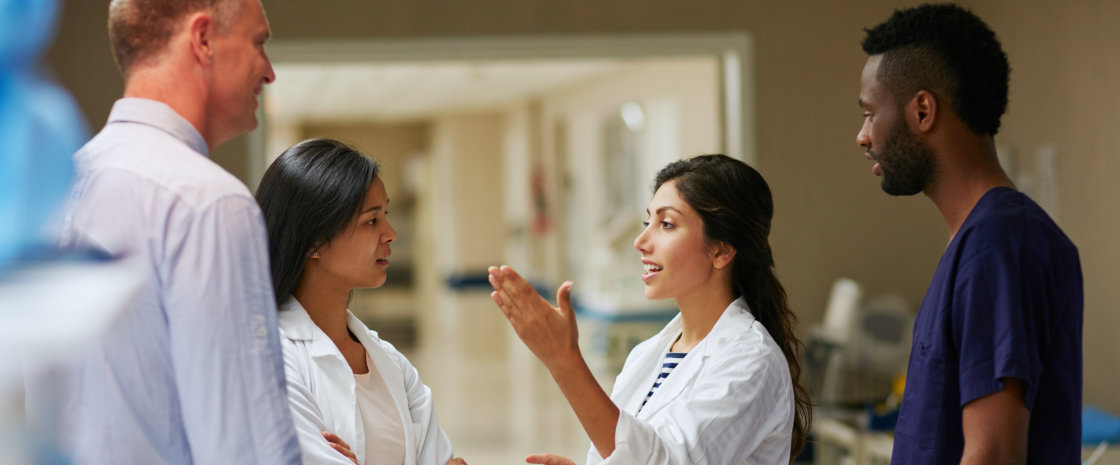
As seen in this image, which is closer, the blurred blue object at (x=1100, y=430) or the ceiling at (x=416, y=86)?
the blurred blue object at (x=1100, y=430)

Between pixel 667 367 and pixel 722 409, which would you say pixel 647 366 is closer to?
pixel 667 367

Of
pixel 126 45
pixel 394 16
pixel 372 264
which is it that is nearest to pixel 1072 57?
pixel 394 16

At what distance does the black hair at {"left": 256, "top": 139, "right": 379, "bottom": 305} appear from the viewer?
5.94ft

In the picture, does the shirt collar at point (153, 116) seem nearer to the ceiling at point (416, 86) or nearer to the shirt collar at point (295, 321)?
the shirt collar at point (295, 321)

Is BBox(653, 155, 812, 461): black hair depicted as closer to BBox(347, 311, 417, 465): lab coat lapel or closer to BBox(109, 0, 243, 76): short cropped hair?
BBox(347, 311, 417, 465): lab coat lapel

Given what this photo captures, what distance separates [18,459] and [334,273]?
1.40 meters

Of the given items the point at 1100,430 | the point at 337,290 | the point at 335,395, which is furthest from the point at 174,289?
the point at 1100,430

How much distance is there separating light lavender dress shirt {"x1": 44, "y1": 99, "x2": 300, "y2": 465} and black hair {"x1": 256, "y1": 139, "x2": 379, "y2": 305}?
0.74 metres

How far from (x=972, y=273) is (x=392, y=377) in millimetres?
1016

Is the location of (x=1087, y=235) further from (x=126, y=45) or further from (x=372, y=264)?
(x=126, y=45)

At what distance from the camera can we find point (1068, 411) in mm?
1477

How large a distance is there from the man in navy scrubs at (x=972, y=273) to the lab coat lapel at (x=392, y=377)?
2.72 ft

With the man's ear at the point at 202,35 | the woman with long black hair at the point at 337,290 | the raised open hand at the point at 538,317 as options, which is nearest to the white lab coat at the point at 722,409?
the raised open hand at the point at 538,317

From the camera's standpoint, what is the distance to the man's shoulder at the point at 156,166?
1.03m
